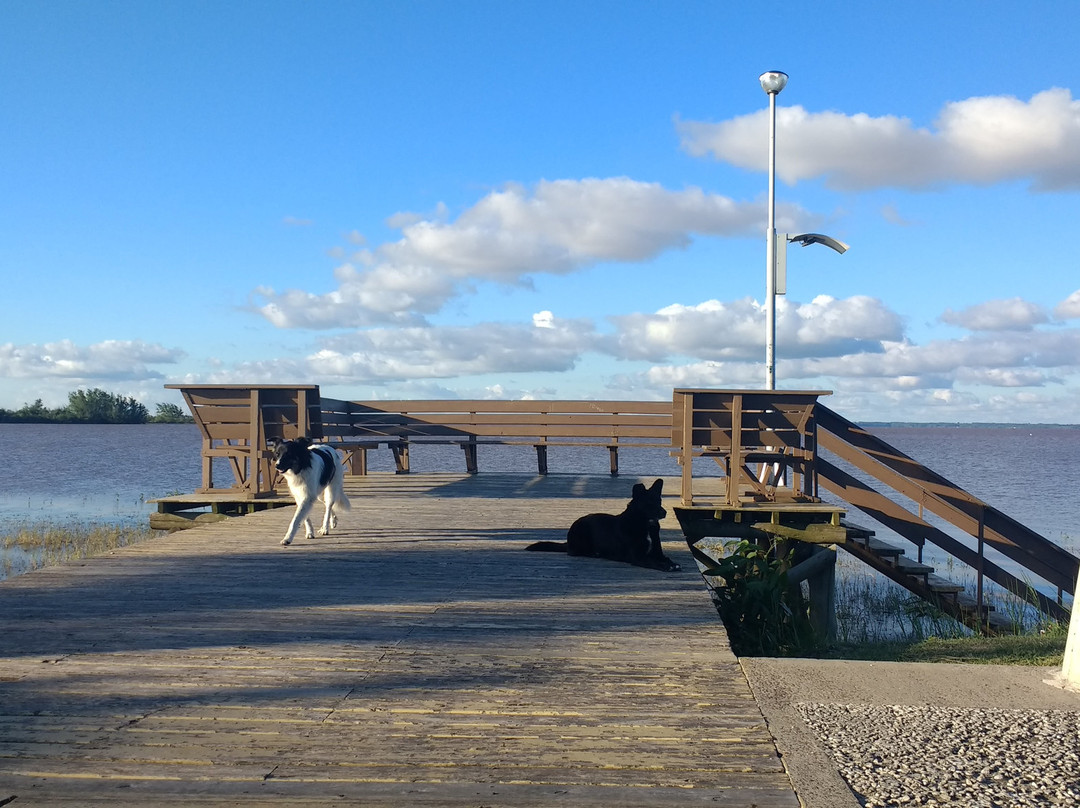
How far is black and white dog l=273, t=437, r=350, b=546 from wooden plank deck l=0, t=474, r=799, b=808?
0.97m

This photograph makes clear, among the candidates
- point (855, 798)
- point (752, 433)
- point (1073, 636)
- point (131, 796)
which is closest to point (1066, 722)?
point (1073, 636)

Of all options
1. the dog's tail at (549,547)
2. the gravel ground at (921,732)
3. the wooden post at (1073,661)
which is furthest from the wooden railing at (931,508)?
the gravel ground at (921,732)

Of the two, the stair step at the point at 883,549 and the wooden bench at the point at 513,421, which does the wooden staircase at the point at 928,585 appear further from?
the wooden bench at the point at 513,421

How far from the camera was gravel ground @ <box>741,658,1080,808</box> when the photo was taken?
98.3 inches

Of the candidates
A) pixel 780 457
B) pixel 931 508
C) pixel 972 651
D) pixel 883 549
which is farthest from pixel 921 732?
pixel 883 549

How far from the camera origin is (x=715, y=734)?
Answer: 2924mm

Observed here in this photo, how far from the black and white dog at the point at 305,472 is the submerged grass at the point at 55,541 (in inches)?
288

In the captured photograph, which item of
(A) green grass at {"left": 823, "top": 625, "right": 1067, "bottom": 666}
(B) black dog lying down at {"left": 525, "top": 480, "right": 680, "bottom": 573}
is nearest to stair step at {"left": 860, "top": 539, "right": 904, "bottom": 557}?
(A) green grass at {"left": 823, "top": 625, "right": 1067, "bottom": 666}

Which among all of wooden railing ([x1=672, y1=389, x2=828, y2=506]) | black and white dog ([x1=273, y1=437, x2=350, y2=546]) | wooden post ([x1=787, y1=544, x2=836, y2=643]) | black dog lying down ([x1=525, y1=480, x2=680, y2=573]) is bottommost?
wooden post ([x1=787, y1=544, x2=836, y2=643])

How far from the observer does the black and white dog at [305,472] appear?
7344 millimetres

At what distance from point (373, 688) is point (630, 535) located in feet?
11.5

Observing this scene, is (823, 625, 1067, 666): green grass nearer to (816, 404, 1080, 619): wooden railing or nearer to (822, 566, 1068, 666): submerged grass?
(822, 566, 1068, 666): submerged grass

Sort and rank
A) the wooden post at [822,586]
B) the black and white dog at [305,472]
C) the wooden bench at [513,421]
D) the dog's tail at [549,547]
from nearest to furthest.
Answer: the dog's tail at [549,547]
the black and white dog at [305,472]
the wooden post at [822,586]
the wooden bench at [513,421]

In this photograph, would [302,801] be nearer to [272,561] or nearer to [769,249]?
[272,561]
